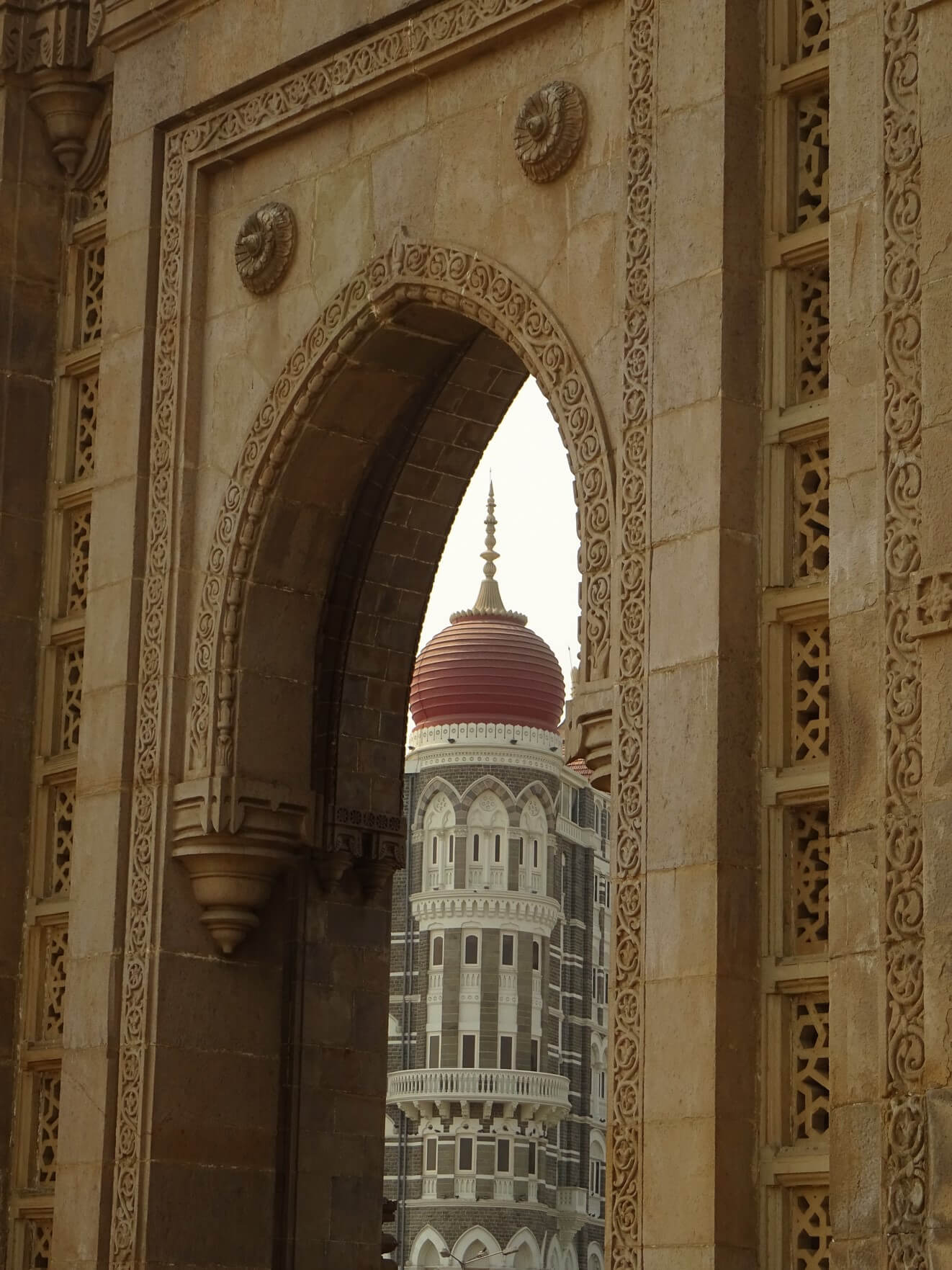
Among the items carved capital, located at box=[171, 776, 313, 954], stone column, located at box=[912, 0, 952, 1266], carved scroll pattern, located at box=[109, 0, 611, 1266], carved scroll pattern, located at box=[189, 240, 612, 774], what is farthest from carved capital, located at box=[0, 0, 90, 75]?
stone column, located at box=[912, 0, 952, 1266]

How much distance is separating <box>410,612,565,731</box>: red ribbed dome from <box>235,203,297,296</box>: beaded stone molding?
50.1 meters

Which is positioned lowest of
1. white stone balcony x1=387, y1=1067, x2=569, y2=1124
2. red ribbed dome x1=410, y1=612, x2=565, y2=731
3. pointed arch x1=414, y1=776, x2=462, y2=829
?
white stone balcony x1=387, y1=1067, x2=569, y2=1124

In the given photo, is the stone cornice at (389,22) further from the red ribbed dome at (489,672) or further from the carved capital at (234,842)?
the red ribbed dome at (489,672)

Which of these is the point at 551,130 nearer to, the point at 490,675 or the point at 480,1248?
the point at 490,675

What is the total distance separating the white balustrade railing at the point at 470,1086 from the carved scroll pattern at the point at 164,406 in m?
52.5

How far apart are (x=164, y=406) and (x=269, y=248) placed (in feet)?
3.45

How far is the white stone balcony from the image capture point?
65.6 metres

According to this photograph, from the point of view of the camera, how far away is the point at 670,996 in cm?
1055

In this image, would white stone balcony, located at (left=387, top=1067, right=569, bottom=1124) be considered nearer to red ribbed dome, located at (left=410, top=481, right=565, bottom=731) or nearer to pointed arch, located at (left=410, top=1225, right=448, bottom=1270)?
pointed arch, located at (left=410, top=1225, right=448, bottom=1270)

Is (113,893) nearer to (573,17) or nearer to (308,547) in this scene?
(308,547)

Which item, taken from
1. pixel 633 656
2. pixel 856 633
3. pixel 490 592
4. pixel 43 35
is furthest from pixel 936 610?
pixel 490 592

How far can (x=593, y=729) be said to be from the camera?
11.2 metres

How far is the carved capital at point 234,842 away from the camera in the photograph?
13016mm

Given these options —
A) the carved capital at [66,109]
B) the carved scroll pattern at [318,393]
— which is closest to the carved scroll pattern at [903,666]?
the carved scroll pattern at [318,393]
